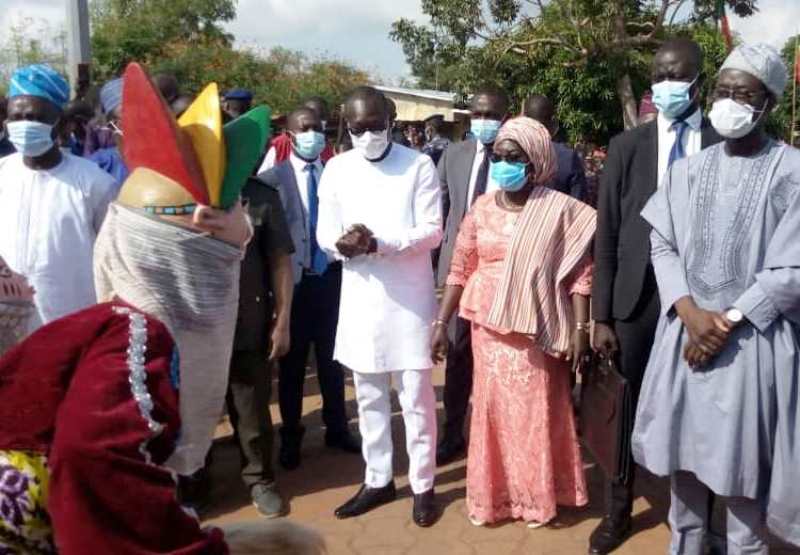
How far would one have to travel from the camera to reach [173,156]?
4.74ft

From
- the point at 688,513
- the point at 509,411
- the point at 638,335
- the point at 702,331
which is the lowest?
the point at 688,513

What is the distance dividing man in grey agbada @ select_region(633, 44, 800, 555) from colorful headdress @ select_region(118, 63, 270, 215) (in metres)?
1.92

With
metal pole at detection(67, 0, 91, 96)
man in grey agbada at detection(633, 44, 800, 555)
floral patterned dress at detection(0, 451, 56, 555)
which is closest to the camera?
floral patterned dress at detection(0, 451, 56, 555)

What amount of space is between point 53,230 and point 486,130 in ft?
8.36

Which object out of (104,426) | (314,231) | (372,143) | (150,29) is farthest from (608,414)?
(150,29)

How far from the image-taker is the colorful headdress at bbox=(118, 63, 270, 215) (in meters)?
1.44

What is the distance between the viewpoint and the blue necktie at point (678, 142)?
3498mm

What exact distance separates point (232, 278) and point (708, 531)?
2.85 m

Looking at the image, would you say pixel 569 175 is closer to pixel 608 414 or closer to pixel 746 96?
pixel 608 414

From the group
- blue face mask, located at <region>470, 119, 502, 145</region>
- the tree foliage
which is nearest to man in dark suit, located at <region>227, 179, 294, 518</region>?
blue face mask, located at <region>470, 119, 502, 145</region>

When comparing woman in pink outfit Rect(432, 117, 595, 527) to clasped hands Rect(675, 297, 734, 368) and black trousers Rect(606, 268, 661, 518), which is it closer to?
black trousers Rect(606, 268, 661, 518)

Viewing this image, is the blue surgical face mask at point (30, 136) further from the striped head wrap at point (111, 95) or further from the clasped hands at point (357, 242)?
the clasped hands at point (357, 242)

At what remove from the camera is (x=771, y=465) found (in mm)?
2875

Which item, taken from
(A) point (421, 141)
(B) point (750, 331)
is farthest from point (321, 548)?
(A) point (421, 141)
